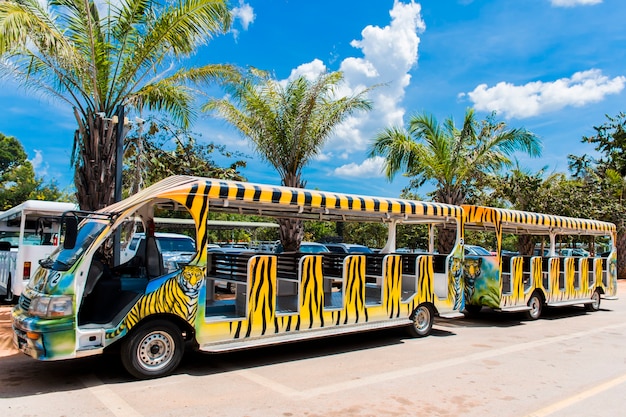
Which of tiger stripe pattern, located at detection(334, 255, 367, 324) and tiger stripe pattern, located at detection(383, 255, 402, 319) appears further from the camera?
tiger stripe pattern, located at detection(383, 255, 402, 319)

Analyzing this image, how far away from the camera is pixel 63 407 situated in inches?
200

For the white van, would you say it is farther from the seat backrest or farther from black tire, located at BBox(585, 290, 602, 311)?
black tire, located at BBox(585, 290, 602, 311)

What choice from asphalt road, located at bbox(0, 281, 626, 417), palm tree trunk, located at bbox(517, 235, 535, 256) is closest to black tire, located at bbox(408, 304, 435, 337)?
asphalt road, located at bbox(0, 281, 626, 417)

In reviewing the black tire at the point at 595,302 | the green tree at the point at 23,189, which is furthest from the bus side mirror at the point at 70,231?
the green tree at the point at 23,189

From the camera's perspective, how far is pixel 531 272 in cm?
1195

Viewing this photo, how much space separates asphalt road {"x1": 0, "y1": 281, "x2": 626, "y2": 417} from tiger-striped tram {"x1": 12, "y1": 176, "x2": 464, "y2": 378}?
0.44 meters

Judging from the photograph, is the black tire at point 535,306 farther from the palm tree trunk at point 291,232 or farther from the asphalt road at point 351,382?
the palm tree trunk at point 291,232

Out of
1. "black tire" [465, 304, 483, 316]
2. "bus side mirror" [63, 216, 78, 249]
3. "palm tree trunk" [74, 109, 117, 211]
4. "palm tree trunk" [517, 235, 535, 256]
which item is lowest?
"black tire" [465, 304, 483, 316]

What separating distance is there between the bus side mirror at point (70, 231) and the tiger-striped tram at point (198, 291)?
13 millimetres

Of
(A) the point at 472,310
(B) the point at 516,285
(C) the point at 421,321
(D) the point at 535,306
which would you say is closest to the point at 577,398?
(C) the point at 421,321

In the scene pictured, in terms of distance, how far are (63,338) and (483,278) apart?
8.69 meters

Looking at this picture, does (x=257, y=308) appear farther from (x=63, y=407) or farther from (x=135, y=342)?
(x=63, y=407)

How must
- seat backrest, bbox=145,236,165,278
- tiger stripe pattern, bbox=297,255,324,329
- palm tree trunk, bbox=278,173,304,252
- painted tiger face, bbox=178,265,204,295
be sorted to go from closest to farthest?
painted tiger face, bbox=178,265,204,295 → seat backrest, bbox=145,236,165,278 → tiger stripe pattern, bbox=297,255,324,329 → palm tree trunk, bbox=278,173,304,252

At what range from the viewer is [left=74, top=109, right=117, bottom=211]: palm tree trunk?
9164mm
